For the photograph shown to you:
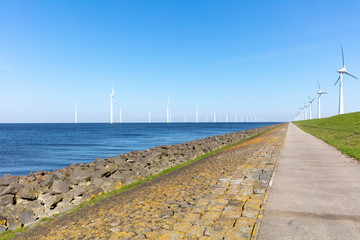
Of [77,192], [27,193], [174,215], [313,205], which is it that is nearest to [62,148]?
[27,193]

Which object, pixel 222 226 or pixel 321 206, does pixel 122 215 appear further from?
pixel 321 206

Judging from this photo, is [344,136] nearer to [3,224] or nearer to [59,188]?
[59,188]

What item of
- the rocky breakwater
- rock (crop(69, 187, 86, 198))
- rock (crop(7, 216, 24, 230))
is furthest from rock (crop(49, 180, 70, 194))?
rock (crop(7, 216, 24, 230))

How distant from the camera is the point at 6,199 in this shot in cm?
753

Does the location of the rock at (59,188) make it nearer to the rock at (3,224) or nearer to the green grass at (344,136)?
the rock at (3,224)

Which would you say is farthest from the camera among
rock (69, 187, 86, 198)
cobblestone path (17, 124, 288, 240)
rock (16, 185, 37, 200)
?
rock (69, 187, 86, 198)

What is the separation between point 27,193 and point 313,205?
8402 millimetres

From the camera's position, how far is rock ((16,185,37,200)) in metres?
7.79

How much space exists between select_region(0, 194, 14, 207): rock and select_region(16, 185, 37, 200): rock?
20 cm

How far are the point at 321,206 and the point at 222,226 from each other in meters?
2.64

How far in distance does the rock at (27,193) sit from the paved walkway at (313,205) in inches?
284

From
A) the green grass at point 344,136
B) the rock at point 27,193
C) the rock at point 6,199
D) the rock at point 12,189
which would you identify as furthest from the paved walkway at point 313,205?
the rock at point 12,189

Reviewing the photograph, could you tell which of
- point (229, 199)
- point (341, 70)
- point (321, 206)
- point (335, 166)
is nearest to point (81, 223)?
point (229, 199)

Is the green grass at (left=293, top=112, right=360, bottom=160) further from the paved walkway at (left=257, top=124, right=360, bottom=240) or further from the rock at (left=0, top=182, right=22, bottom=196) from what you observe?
the rock at (left=0, top=182, right=22, bottom=196)
